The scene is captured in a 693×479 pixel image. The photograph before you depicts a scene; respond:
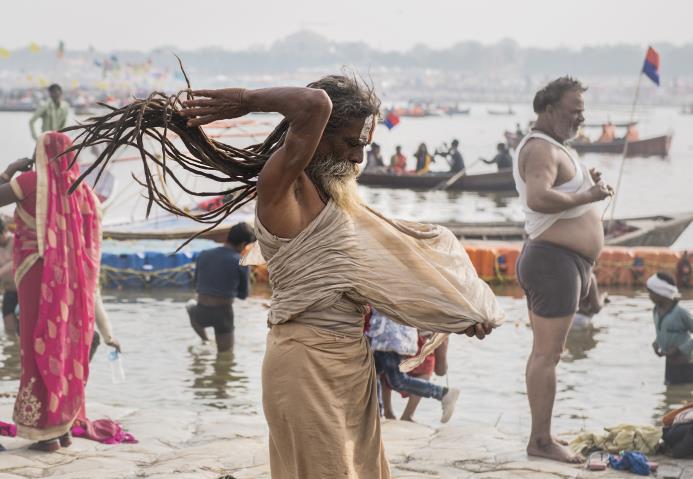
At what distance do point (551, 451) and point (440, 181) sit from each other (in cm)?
2421

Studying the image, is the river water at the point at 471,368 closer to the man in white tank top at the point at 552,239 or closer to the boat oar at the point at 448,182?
the man in white tank top at the point at 552,239

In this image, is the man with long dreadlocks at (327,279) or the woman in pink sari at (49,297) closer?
the man with long dreadlocks at (327,279)

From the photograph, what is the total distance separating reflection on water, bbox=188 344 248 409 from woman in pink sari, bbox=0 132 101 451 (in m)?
1.83

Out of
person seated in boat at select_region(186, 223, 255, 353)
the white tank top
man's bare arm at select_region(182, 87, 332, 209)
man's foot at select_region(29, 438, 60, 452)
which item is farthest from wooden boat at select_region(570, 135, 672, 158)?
man's bare arm at select_region(182, 87, 332, 209)

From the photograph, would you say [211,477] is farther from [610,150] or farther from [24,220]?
[610,150]

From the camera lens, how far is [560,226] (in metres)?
5.64

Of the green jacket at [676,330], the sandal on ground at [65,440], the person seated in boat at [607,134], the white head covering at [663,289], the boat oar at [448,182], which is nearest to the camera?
the sandal on ground at [65,440]

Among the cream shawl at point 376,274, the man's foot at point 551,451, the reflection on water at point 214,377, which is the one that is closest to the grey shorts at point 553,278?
the man's foot at point 551,451

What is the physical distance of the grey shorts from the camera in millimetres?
5566

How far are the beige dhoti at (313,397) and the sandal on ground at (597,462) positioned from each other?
7.15 feet

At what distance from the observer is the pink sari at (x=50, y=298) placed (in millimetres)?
6008

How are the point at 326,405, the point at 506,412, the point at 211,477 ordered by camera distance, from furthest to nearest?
the point at 506,412
the point at 211,477
the point at 326,405

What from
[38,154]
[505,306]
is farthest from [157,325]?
[38,154]

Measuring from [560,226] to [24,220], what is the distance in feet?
8.72
